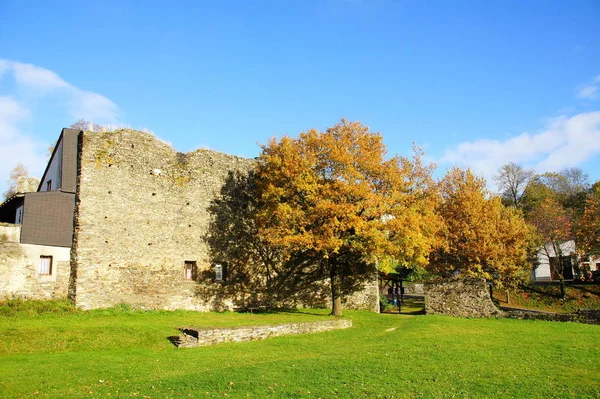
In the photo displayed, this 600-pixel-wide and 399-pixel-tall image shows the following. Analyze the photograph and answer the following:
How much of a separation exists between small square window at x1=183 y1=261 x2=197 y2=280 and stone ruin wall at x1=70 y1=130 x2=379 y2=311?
278 mm

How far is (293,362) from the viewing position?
13.2 meters

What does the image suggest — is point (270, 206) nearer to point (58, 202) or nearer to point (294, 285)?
point (294, 285)

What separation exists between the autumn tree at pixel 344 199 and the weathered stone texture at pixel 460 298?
13.5ft

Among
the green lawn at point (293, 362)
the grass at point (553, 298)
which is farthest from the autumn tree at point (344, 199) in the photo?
the grass at point (553, 298)

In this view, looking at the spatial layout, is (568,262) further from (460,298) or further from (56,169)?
(56,169)

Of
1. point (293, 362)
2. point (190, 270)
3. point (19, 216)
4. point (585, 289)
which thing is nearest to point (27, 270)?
point (19, 216)

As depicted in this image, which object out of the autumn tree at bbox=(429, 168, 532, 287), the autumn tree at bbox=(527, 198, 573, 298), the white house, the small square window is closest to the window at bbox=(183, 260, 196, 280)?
the small square window

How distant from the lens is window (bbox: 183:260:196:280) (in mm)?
24844

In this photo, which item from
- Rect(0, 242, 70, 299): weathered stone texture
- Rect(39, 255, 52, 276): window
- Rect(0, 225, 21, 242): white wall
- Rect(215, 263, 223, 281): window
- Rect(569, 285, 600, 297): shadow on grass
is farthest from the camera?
Rect(569, 285, 600, 297): shadow on grass

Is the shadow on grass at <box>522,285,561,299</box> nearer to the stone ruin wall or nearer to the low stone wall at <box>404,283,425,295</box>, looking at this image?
the low stone wall at <box>404,283,425,295</box>

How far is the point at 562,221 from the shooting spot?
4094 centimetres

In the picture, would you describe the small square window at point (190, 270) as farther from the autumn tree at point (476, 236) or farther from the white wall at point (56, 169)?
the autumn tree at point (476, 236)

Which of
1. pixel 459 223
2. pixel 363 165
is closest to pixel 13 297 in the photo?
A: pixel 363 165

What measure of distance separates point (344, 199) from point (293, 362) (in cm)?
1201
